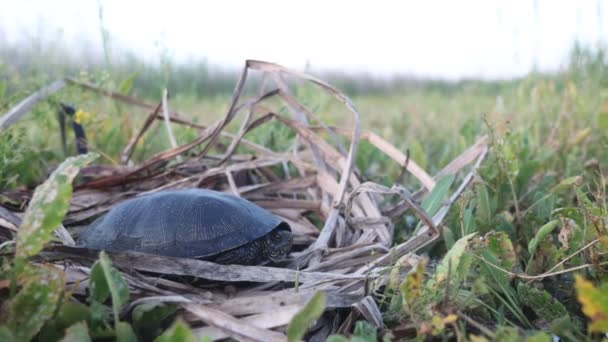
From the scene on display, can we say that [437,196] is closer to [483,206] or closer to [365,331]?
[483,206]

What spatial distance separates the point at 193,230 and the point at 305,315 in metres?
0.73

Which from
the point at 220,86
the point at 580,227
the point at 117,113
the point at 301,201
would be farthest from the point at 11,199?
the point at 220,86

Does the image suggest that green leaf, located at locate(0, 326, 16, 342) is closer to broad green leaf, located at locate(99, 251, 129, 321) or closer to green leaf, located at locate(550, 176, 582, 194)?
broad green leaf, located at locate(99, 251, 129, 321)

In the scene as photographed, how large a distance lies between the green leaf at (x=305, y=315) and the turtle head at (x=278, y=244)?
678 millimetres

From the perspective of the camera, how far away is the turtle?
1915 millimetres

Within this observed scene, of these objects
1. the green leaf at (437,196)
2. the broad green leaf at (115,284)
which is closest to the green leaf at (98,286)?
the broad green leaf at (115,284)

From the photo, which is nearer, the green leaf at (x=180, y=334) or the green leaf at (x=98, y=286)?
the green leaf at (x=180, y=334)

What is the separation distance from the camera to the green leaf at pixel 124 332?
4.66 ft

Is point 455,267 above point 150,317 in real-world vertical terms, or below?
above

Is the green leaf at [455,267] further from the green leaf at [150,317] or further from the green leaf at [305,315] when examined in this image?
the green leaf at [150,317]

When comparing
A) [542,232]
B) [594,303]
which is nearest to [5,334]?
[594,303]

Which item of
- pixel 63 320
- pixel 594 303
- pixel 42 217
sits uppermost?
pixel 42 217

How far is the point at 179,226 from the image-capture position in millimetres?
1949

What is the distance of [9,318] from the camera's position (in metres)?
1.38
